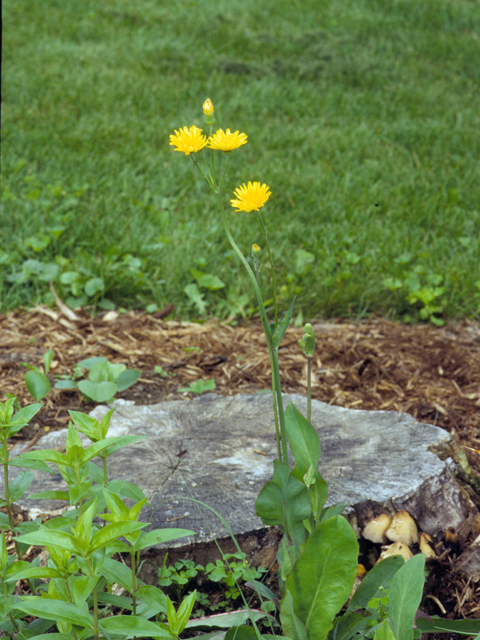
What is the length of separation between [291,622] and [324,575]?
0.10 meters

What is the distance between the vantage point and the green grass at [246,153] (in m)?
2.94

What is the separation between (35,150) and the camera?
13.0 feet

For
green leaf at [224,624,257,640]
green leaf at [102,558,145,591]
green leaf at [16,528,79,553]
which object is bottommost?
green leaf at [224,624,257,640]

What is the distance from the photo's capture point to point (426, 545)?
1431 mm

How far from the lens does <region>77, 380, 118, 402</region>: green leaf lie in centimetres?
190

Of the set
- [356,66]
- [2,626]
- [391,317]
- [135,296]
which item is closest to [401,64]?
[356,66]

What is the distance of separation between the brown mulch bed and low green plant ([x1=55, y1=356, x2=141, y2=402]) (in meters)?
0.08

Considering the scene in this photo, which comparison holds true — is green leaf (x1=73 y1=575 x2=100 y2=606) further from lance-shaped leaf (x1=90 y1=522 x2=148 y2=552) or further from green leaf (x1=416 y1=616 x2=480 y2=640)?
green leaf (x1=416 y1=616 x2=480 y2=640)

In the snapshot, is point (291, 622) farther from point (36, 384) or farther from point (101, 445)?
point (36, 384)

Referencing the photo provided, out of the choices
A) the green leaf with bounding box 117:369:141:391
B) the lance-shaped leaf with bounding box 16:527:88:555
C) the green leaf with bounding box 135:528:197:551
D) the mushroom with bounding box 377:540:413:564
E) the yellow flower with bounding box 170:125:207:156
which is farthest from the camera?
the green leaf with bounding box 117:369:141:391

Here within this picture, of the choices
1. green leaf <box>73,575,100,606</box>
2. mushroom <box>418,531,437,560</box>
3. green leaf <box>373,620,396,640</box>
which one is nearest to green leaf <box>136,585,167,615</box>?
green leaf <box>73,575,100,606</box>

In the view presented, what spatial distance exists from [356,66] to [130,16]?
9.11ft

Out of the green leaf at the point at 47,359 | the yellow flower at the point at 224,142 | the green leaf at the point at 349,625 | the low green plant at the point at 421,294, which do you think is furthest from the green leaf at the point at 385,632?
the low green plant at the point at 421,294

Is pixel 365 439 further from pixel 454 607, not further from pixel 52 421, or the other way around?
pixel 52 421
